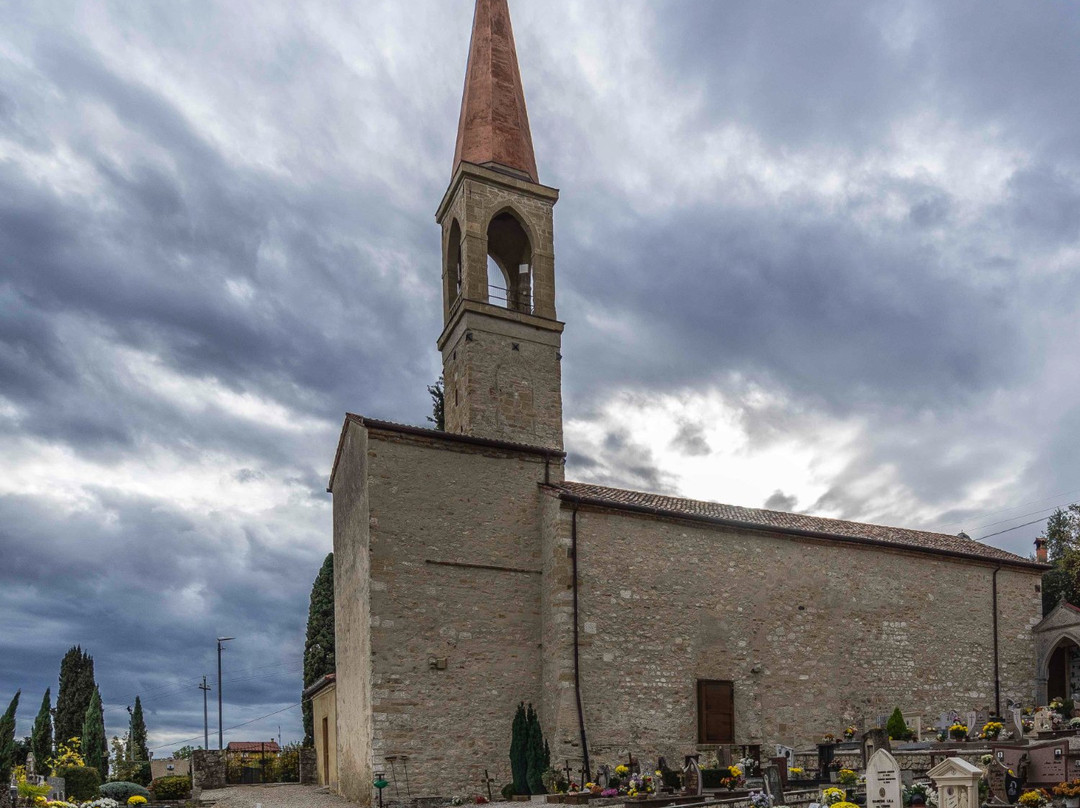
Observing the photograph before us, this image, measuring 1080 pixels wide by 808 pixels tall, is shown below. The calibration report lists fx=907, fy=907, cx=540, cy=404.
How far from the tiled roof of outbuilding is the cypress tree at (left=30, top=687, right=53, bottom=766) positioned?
30066 mm

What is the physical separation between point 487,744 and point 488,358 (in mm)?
10756

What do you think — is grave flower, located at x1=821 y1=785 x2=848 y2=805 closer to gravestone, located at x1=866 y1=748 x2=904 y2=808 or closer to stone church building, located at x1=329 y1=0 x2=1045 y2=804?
gravestone, located at x1=866 y1=748 x2=904 y2=808

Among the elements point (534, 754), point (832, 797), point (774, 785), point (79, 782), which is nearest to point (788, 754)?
point (774, 785)

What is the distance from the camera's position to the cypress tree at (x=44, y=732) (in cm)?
3975

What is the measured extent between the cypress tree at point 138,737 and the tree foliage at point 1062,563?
39.7 meters

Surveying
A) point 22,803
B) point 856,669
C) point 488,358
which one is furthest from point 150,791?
point 856,669

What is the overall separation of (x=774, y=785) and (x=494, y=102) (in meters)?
22.3

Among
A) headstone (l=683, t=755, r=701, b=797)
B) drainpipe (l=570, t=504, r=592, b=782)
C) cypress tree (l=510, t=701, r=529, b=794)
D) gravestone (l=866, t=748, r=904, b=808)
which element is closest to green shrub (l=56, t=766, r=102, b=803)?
cypress tree (l=510, t=701, r=529, b=794)

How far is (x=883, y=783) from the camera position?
529 inches

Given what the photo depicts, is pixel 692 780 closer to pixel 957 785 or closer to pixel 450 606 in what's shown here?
pixel 957 785

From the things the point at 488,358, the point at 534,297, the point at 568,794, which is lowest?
the point at 568,794

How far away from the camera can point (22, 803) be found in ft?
57.9

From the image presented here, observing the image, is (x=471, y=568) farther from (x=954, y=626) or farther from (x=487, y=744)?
(x=954, y=626)

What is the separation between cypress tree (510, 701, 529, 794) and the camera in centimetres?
2055
